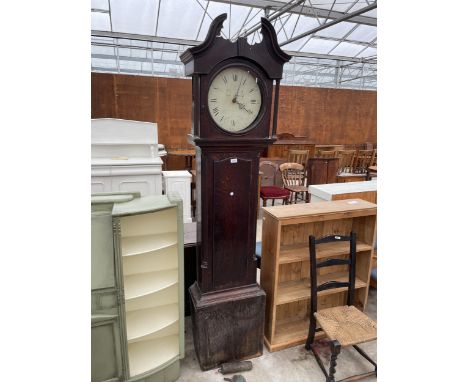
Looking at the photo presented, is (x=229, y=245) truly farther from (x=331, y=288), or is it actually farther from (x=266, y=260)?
(x=331, y=288)

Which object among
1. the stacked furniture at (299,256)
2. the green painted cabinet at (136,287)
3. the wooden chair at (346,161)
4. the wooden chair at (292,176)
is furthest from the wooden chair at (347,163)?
the green painted cabinet at (136,287)

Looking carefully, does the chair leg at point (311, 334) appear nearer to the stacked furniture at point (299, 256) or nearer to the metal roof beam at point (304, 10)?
the stacked furniture at point (299, 256)

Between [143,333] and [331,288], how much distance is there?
4.50ft

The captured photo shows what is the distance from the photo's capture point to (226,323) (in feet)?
6.95

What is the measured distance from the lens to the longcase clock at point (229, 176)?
173 centimetres

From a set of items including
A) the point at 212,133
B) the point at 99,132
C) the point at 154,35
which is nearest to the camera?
the point at 212,133

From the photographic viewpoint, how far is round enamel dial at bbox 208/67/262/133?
5.79 ft

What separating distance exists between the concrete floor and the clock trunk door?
623 millimetres

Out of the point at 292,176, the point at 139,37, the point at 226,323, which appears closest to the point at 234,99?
the point at 226,323

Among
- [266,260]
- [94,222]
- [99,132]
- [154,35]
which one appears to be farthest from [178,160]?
[94,222]

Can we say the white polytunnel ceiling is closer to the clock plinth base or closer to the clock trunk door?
the clock trunk door

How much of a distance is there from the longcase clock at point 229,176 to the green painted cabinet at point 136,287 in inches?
7.1

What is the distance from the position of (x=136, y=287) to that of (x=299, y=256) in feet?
3.83

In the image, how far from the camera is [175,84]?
7355 mm
